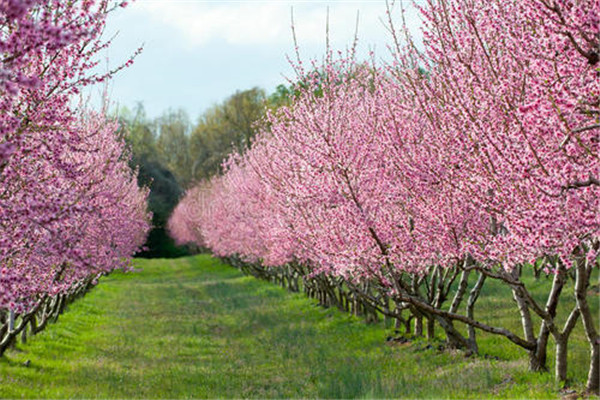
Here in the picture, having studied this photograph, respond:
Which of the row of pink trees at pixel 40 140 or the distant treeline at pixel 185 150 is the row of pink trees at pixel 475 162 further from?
the distant treeline at pixel 185 150

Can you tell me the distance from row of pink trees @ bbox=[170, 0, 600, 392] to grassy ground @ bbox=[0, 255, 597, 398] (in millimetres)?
961

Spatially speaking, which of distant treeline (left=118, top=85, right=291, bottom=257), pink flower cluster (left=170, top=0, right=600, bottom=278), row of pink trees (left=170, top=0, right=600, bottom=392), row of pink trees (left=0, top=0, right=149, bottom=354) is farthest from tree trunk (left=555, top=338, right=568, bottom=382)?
distant treeline (left=118, top=85, right=291, bottom=257)

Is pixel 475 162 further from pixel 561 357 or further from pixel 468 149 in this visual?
pixel 561 357

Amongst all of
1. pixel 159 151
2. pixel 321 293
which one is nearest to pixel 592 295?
pixel 321 293

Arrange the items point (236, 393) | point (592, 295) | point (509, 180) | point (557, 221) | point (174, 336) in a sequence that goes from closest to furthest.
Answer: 1. point (557, 221)
2. point (509, 180)
3. point (236, 393)
4. point (174, 336)
5. point (592, 295)

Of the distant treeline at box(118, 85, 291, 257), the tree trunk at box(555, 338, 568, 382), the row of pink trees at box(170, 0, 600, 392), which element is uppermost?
the distant treeline at box(118, 85, 291, 257)

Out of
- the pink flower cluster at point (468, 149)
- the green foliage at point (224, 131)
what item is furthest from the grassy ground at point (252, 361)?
the green foliage at point (224, 131)

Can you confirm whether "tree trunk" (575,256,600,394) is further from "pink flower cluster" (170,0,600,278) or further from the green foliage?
the green foliage

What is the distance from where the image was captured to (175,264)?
224ft

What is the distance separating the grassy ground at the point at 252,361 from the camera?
435 inches

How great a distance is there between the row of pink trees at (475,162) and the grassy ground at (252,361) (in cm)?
96

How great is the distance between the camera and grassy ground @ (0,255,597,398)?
11055 mm

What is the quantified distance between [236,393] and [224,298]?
1960cm

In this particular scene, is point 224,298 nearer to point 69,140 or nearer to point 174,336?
point 174,336
